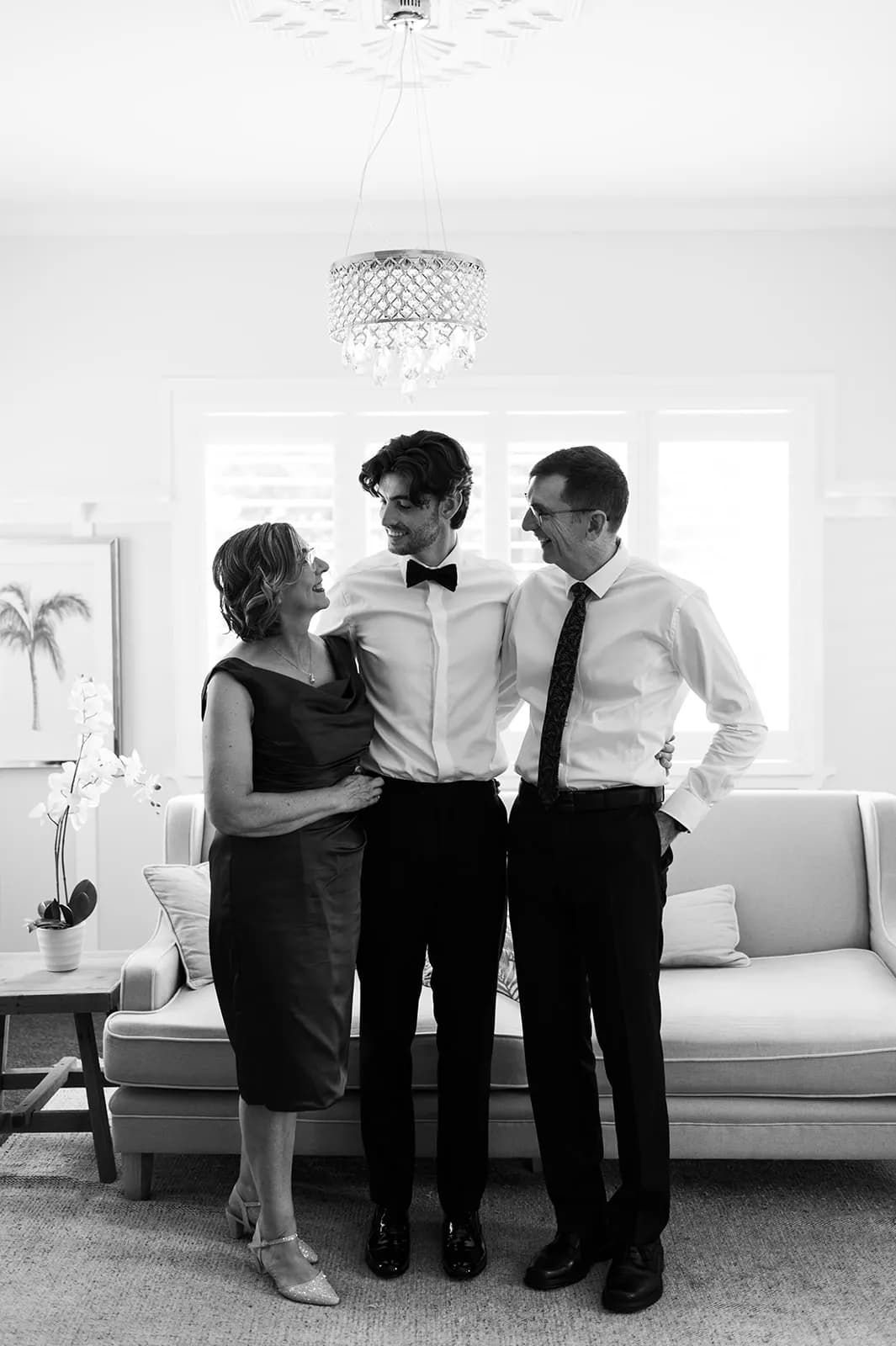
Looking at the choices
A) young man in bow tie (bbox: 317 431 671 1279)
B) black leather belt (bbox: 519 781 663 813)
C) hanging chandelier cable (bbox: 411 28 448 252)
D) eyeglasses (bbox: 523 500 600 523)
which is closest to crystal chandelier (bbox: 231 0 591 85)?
hanging chandelier cable (bbox: 411 28 448 252)

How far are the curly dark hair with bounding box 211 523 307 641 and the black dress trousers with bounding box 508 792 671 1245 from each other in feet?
2.04

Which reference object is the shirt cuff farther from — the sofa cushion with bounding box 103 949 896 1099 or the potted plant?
the potted plant

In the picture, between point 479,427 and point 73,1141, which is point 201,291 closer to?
point 479,427

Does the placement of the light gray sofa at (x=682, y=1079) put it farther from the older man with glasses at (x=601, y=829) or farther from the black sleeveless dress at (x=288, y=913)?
the black sleeveless dress at (x=288, y=913)

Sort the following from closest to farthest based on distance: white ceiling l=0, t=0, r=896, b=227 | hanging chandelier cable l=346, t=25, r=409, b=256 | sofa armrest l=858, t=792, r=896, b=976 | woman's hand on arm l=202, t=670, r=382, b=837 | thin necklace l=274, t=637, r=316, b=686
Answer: woman's hand on arm l=202, t=670, r=382, b=837 → thin necklace l=274, t=637, r=316, b=686 → hanging chandelier cable l=346, t=25, r=409, b=256 → white ceiling l=0, t=0, r=896, b=227 → sofa armrest l=858, t=792, r=896, b=976

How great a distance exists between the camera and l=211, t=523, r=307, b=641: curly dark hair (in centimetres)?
236

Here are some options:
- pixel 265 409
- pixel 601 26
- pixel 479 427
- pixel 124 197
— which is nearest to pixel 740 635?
pixel 479 427

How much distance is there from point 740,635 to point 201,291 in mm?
2260

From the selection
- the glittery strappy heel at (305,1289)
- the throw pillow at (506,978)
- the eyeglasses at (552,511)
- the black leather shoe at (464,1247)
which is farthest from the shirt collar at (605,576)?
the glittery strappy heel at (305,1289)

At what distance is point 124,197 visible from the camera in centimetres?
429

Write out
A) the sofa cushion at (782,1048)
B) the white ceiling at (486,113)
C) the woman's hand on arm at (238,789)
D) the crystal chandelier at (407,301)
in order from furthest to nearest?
the white ceiling at (486,113), the sofa cushion at (782,1048), the crystal chandelier at (407,301), the woman's hand on arm at (238,789)

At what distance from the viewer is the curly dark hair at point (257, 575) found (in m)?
2.36

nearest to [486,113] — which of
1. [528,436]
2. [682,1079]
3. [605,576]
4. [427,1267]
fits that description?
[528,436]

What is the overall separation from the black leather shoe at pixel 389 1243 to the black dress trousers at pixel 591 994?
0.32 m
